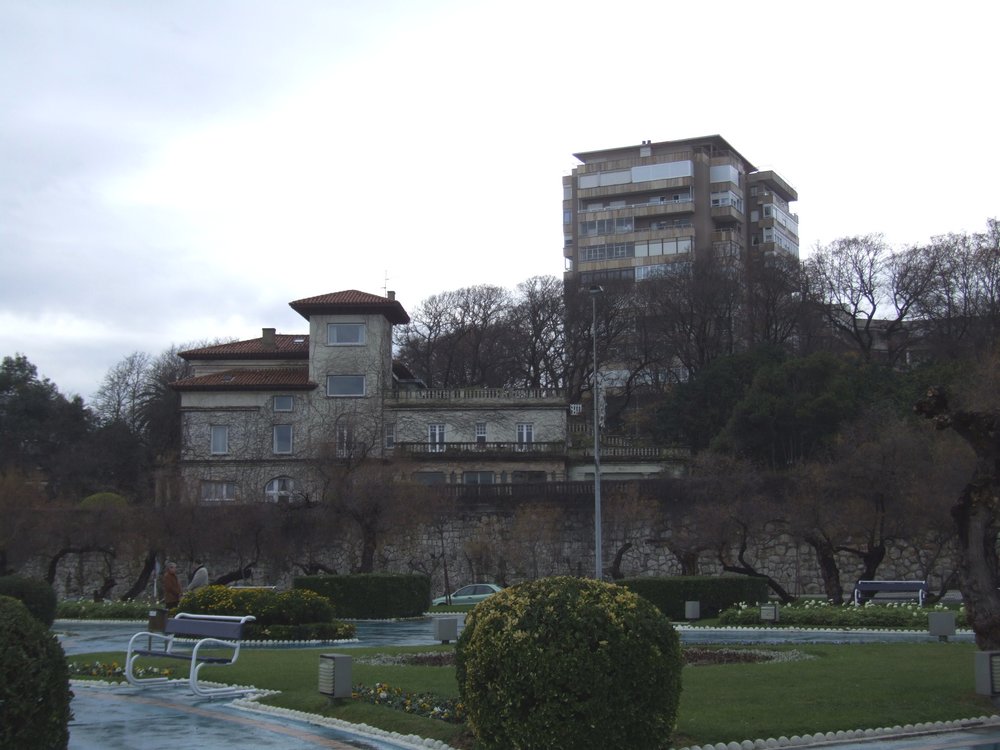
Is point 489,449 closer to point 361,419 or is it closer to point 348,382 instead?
point 361,419

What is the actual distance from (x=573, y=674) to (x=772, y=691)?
5879 millimetres

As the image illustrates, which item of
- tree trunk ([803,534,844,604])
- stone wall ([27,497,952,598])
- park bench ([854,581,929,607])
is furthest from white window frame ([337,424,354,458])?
park bench ([854,581,929,607])

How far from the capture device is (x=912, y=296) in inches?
Result: 2800

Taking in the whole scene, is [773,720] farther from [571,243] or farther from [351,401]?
[571,243]

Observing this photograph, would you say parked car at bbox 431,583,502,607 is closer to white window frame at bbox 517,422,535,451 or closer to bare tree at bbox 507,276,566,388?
white window frame at bbox 517,422,535,451

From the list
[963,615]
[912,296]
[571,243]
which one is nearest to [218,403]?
[912,296]

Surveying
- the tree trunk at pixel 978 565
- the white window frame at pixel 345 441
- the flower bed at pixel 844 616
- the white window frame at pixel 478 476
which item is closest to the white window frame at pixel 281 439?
the white window frame at pixel 345 441

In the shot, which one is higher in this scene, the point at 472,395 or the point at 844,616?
the point at 472,395

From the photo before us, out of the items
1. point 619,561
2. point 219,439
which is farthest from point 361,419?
point 619,561

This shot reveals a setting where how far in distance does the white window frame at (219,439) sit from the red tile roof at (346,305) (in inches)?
305

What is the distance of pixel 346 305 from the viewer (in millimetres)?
66312

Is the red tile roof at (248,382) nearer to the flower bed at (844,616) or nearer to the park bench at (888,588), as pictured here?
the park bench at (888,588)

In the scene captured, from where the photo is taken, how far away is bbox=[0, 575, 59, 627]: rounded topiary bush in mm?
27484

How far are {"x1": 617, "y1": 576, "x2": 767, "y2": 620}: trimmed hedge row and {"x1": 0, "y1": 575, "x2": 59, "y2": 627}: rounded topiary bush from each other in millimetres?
14814
